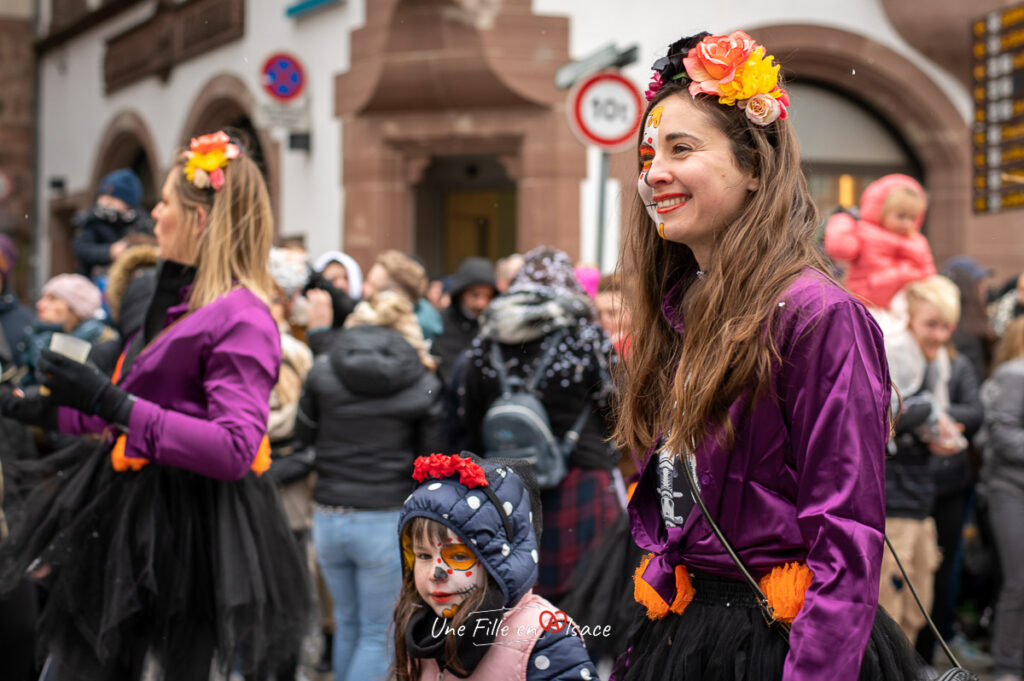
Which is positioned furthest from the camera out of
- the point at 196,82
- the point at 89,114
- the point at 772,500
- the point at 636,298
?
the point at 89,114

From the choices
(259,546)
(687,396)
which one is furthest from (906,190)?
(687,396)

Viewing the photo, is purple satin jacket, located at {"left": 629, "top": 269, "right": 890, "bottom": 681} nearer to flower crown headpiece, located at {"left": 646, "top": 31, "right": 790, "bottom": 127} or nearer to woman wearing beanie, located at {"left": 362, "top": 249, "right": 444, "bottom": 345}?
flower crown headpiece, located at {"left": 646, "top": 31, "right": 790, "bottom": 127}

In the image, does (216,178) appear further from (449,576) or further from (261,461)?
(449,576)

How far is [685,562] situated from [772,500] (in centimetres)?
25

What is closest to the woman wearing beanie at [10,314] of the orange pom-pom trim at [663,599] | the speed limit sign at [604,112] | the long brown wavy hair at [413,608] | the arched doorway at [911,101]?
the speed limit sign at [604,112]

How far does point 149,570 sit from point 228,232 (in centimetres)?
97

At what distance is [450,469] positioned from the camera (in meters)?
2.60

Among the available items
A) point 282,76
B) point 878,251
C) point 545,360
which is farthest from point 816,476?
point 282,76

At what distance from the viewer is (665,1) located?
11891mm

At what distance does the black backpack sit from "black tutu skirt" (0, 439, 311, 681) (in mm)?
1435

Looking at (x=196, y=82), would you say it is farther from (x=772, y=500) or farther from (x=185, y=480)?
(x=772, y=500)

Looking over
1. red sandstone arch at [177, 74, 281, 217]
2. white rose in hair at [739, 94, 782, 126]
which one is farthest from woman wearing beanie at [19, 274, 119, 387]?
red sandstone arch at [177, 74, 281, 217]

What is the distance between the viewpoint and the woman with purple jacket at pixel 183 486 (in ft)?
10.6

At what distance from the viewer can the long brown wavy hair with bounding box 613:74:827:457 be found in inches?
78.2
